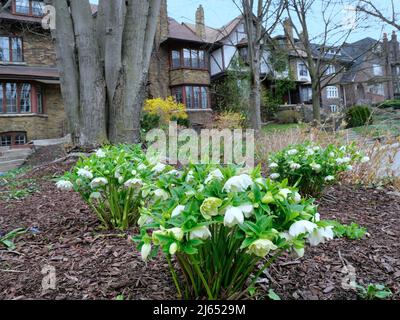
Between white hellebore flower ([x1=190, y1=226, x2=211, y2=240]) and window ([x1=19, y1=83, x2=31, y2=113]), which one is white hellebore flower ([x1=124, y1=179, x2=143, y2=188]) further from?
window ([x1=19, y1=83, x2=31, y2=113])

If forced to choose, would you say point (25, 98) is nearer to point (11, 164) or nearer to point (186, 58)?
→ point (11, 164)

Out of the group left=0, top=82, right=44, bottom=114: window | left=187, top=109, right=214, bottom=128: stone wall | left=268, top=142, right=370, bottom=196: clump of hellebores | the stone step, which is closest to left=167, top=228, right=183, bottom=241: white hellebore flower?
left=268, top=142, right=370, bottom=196: clump of hellebores

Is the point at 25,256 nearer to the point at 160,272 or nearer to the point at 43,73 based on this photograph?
the point at 160,272

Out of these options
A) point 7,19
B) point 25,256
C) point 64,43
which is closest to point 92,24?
point 64,43

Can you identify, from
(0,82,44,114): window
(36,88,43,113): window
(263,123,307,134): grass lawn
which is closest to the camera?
(263,123,307,134): grass lawn

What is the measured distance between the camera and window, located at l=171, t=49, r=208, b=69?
21.2 meters

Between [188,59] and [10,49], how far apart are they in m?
10.0

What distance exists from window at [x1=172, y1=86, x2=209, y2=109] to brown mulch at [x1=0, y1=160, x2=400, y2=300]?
1859cm

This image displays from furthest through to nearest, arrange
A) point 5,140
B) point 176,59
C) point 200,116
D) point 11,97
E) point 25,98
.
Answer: point 200,116 < point 176,59 < point 25,98 < point 11,97 < point 5,140

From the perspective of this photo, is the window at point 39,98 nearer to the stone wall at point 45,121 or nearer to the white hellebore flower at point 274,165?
the stone wall at point 45,121

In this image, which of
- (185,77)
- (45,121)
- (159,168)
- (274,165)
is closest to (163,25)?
(185,77)

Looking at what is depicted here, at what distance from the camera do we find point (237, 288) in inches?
59.8

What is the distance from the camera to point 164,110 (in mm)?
15297

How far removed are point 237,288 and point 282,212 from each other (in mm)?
459
